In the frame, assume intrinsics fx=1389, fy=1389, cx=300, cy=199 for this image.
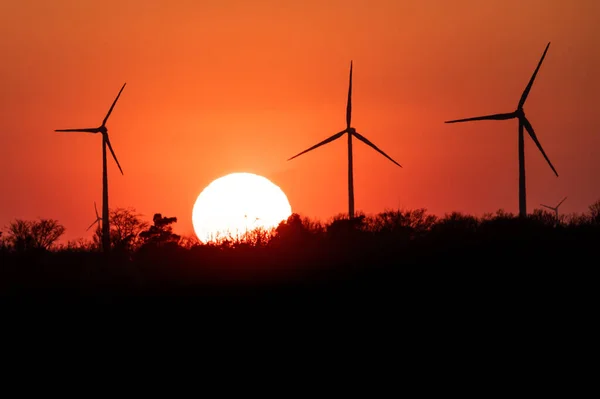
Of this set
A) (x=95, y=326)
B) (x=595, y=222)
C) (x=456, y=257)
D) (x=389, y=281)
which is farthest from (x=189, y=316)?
(x=595, y=222)

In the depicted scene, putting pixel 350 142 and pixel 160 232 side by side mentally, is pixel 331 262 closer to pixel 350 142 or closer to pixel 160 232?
pixel 350 142

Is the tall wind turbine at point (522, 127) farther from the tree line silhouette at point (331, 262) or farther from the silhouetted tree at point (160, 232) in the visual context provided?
the silhouetted tree at point (160, 232)

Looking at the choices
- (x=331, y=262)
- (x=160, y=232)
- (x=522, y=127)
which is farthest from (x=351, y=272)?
(x=160, y=232)

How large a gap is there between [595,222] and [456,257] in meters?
18.6

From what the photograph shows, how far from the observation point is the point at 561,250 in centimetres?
9506

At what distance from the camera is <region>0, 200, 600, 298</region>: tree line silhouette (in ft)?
303

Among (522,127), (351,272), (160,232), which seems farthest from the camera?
(160,232)

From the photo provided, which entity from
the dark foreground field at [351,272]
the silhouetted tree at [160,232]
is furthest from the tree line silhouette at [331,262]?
the silhouetted tree at [160,232]

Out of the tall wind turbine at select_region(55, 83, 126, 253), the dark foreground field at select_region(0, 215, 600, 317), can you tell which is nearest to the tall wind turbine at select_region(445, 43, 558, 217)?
the dark foreground field at select_region(0, 215, 600, 317)

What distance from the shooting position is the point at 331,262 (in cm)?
10081

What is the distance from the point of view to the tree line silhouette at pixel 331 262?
92375mm

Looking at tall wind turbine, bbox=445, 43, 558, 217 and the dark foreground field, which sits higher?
tall wind turbine, bbox=445, 43, 558, 217

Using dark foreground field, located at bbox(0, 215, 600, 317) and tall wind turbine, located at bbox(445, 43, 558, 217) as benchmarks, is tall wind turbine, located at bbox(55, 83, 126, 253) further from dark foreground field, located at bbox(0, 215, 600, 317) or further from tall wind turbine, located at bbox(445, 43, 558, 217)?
tall wind turbine, located at bbox(445, 43, 558, 217)

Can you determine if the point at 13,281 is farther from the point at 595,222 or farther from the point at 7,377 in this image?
the point at 595,222
